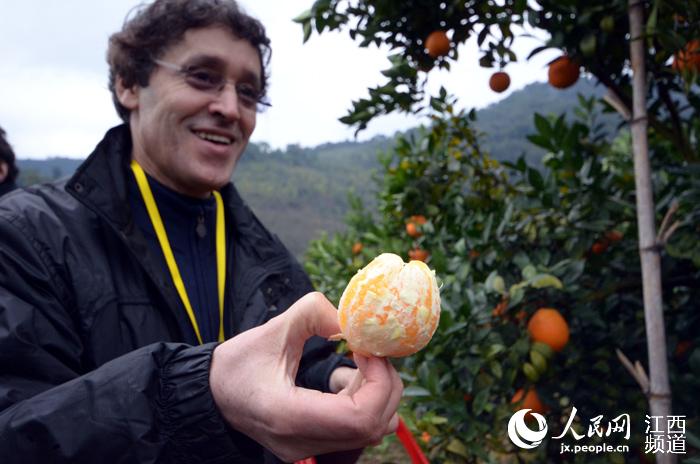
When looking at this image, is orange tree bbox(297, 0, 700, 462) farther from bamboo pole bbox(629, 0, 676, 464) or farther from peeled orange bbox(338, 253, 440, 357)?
peeled orange bbox(338, 253, 440, 357)

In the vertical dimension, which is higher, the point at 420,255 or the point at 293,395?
the point at 420,255

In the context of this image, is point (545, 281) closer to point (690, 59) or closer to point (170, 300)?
point (690, 59)

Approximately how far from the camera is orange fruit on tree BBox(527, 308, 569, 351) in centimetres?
162

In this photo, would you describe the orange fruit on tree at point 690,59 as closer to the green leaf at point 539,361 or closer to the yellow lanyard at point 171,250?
the green leaf at point 539,361

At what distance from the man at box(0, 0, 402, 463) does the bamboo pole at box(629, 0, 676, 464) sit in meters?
0.71

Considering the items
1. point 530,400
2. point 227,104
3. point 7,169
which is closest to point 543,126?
point 530,400

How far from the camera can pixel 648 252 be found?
147cm

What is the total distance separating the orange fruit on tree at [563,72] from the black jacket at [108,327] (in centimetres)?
98

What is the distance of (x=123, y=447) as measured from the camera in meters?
0.83

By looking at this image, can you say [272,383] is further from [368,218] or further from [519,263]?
[368,218]

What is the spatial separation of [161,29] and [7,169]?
1.33m

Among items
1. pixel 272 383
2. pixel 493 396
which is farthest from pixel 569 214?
pixel 272 383

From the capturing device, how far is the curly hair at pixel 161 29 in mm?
1506

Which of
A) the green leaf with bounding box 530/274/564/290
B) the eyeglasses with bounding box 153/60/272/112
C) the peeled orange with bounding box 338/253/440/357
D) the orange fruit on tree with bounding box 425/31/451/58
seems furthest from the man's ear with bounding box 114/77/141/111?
the green leaf with bounding box 530/274/564/290
